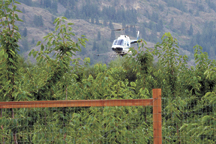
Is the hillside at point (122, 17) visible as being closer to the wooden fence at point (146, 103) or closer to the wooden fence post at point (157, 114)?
the wooden fence at point (146, 103)

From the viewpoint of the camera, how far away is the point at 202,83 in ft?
15.2

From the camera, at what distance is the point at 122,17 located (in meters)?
144

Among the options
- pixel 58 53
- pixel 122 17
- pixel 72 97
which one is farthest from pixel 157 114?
pixel 122 17

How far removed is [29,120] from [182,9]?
537 feet

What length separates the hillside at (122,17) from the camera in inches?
4766

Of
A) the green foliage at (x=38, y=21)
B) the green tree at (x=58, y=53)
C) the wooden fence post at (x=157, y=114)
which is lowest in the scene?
the wooden fence post at (x=157, y=114)

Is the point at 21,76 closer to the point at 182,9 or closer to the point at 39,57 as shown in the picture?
the point at 39,57

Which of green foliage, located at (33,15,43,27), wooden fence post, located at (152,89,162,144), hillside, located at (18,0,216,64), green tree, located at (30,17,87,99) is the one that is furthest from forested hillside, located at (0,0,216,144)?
green foliage, located at (33,15,43,27)

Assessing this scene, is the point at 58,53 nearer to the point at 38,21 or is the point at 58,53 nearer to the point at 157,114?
the point at 157,114

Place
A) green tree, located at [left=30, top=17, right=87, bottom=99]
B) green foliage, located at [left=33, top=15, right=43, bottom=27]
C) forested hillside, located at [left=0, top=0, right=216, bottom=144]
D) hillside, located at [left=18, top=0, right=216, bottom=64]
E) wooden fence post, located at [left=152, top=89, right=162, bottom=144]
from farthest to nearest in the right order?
hillside, located at [left=18, top=0, right=216, bottom=64] < green foliage, located at [left=33, top=15, right=43, bottom=27] < green tree, located at [left=30, top=17, right=87, bottom=99] < forested hillside, located at [left=0, top=0, right=216, bottom=144] < wooden fence post, located at [left=152, top=89, right=162, bottom=144]

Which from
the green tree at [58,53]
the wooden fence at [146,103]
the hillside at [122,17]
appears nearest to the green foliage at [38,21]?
the hillside at [122,17]

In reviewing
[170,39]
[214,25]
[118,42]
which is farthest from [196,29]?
[170,39]

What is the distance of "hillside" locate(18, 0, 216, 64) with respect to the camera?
397 ft

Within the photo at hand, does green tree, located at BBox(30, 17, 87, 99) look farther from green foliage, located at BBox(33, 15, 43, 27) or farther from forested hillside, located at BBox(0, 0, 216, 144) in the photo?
green foliage, located at BBox(33, 15, 43, 27)
